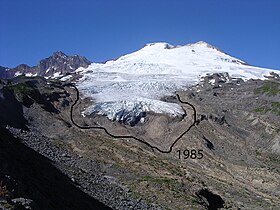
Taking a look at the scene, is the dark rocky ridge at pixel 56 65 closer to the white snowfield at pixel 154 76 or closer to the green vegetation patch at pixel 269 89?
the white snowfield at pixel 154 76

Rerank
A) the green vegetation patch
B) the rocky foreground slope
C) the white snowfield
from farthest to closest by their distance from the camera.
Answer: the green vegetation patch < the white snowfield < the rocky foreground slope

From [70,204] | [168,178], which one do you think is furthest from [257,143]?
[70,204]

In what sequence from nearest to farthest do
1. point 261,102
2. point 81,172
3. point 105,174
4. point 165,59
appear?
point 81,172 < point 105,174 < point 261,102 < point 165,59

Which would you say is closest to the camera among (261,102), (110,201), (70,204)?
(70,204)

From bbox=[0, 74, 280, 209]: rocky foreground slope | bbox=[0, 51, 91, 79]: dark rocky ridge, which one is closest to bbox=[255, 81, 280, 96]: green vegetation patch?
bbox=[0, 74, 280, 209]: rocky foreground slope

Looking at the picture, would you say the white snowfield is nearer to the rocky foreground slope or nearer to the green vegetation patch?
the rocky foreground slope

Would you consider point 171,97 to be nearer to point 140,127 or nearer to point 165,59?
point 140,127
